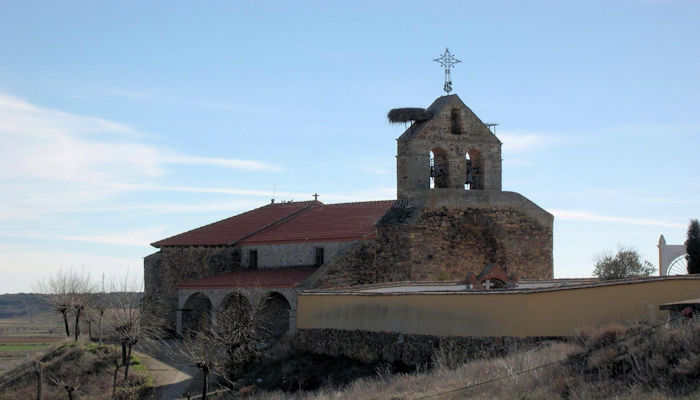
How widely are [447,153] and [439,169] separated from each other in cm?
76

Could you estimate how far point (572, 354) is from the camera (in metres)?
18.5

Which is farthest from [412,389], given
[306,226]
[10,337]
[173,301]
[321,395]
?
[10,337]

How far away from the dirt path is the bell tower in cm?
1023

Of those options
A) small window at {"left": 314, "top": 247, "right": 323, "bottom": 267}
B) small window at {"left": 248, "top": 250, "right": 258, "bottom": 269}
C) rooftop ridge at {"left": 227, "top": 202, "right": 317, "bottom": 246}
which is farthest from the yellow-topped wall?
rooftop ridge at {"left": 227, "top": 202, "right": 317, "bottom": 246}

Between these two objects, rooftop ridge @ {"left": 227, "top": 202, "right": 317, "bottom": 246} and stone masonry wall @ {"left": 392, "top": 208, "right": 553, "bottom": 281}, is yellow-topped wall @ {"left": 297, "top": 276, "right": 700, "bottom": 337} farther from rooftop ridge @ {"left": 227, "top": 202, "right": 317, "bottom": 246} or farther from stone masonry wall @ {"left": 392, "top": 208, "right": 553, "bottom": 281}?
rooftop ridge @ {"left": 227, "top": 202, "right": 317, "bottom": 246}

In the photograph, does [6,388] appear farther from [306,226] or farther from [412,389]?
[412,389]

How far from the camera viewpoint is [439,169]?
34.4m

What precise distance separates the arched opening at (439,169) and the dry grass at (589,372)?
44.6 feet

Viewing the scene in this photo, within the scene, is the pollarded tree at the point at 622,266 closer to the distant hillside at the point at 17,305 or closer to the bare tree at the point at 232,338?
the bare tree at the point at 232,338

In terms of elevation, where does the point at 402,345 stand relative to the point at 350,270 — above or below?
below

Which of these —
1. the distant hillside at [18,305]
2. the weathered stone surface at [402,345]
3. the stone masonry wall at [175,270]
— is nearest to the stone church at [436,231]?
the stone masonry wall at [175,270]

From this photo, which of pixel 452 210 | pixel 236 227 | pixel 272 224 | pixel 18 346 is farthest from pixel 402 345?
pixel 18 346

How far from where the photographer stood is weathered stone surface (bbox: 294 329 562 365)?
21.9 m

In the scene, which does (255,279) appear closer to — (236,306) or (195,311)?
(236,306)
